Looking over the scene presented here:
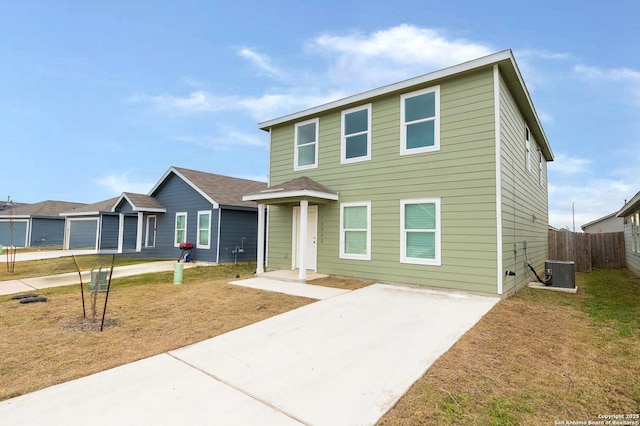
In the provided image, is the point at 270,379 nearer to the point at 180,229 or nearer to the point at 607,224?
the point at 180,229

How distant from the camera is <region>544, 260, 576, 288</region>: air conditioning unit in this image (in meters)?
7.94

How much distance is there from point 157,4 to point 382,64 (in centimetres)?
812

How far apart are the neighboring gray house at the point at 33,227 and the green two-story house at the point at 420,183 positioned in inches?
923

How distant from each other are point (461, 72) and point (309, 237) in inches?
235

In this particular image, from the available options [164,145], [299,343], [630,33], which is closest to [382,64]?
[630,33]

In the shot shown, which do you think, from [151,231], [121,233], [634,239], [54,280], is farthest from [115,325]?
[634,239]

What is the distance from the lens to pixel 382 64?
1159 cm

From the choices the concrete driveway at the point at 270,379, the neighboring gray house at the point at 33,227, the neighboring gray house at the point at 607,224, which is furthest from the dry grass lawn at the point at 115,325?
the neighboring gray house at the point at 607,224

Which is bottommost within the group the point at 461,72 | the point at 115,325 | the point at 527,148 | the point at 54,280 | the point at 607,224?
the point at 54,280

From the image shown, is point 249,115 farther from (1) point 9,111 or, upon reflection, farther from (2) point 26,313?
(2) point 26,313

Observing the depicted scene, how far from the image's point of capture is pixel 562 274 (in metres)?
8.02


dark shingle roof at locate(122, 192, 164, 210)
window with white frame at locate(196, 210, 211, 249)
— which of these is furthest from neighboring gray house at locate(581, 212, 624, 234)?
dark shingle roof at locate(122, 192, 164, 210)

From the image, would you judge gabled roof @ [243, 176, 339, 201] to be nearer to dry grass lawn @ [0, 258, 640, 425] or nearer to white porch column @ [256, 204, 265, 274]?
white porch column @ [256, 204, 265, 274]

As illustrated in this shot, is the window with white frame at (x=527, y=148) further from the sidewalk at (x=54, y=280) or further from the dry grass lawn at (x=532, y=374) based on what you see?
the sidewalk at (x=54, y=280)
